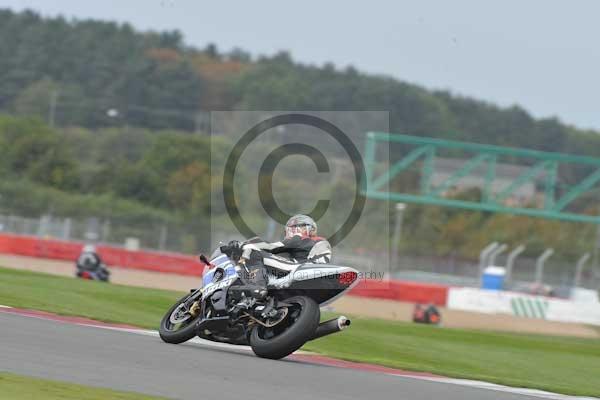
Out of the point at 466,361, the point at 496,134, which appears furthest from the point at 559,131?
the point at 466,361

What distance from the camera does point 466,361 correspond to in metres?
16.5

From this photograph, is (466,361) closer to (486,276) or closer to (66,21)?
(486,276)

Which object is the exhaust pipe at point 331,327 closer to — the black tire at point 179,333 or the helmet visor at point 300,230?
the helmet visor at point 300,230

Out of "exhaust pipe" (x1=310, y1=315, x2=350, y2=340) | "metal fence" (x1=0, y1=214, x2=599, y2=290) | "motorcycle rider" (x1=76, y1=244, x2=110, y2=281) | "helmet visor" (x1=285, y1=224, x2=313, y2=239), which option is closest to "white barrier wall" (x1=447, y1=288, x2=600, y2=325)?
"metal fence" (x1=0, y1=214, x2=599, y2=290)

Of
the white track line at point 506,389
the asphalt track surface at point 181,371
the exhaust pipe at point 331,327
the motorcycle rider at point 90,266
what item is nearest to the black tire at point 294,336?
the asphalt track surface at point 181,371

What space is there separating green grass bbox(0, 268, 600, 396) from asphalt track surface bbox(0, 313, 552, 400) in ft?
7.63

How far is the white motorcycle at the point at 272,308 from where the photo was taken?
36.1 feet

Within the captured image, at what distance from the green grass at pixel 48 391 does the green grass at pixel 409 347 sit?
554cm

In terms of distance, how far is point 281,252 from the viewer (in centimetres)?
1183

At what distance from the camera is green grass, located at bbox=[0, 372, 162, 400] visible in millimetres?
7746

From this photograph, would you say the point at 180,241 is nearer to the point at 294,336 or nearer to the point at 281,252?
the point at 281,252

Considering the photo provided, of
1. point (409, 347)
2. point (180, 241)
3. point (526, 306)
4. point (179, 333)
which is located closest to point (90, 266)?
point (409, 347)

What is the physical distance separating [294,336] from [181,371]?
1.56 metres

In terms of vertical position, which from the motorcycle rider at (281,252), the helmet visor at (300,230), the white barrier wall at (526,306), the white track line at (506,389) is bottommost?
the white barrier wall at (526,306)
